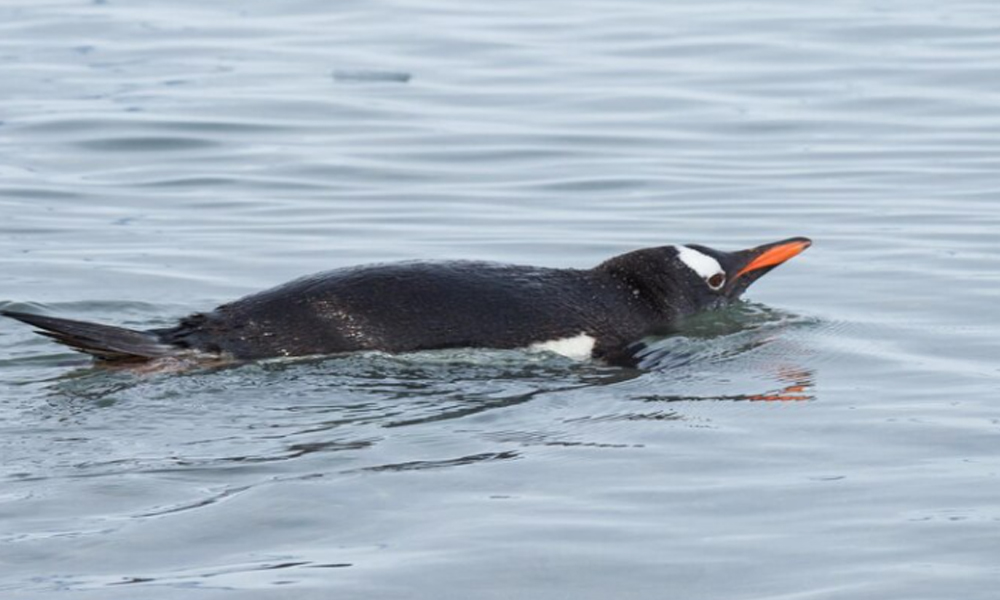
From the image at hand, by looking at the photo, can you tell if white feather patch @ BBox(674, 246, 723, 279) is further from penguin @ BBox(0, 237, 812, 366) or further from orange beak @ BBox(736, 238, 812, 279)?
penguin @ BBox(0, 237, 812, 366)

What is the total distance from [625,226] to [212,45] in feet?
23.9

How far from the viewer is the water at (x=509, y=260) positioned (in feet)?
21.3

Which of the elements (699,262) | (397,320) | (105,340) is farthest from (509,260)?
(105,340)

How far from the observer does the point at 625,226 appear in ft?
41.2

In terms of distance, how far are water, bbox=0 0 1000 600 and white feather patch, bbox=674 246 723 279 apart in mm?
253

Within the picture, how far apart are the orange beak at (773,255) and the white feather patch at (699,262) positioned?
14cm

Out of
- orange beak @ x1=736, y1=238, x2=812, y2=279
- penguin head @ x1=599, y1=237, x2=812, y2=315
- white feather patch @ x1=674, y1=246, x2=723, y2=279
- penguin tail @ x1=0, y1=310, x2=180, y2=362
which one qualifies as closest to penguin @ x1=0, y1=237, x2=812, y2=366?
penguin tail @ x1=0, y1=310, x2=180, y2=362

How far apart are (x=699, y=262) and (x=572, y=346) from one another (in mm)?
1233

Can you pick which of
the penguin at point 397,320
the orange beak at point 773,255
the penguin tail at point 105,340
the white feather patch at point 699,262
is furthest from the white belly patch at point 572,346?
the penguin tail at point 105,340

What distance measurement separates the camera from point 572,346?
30.3ft

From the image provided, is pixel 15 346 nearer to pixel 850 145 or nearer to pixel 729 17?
pixel 850 145

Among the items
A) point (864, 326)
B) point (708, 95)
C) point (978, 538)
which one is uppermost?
point (708, 95)

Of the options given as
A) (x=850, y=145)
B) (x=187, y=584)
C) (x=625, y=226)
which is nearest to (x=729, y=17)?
(x=850, y=145)

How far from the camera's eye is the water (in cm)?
649
